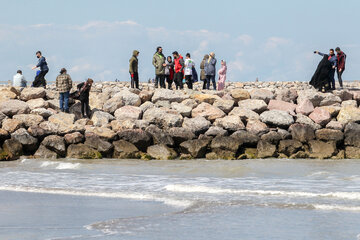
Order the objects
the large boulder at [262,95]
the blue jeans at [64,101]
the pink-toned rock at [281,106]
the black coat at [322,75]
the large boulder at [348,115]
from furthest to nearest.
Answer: the black coat at [322,75], the large boulder at [262,95], the pink-toned rock at [281,106], the blue jeans at [64,101], the large boulder at [348,115]

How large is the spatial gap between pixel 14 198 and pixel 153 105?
10.3 meters

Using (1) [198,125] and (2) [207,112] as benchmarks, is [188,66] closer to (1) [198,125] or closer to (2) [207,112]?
(2) [207,112]

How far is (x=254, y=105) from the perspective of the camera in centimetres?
2114

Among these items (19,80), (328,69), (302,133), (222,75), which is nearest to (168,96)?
(222,75)

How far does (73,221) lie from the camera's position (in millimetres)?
8914

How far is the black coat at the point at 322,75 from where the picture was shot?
23.2 m

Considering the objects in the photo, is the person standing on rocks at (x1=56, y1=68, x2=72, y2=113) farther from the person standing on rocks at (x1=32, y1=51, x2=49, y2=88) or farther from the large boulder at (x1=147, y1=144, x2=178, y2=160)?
the large boulder at (x1=147, y1=144, x2=178, y2=160)

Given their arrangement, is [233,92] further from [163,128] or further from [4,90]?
[4,90]

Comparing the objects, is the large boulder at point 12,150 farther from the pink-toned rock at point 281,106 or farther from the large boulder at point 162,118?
the pink-toned rock at point 281,106

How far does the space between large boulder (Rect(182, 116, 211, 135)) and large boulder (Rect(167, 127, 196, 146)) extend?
0.65ft

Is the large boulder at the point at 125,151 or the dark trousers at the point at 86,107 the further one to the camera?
the dark trousers at the point at 86,107

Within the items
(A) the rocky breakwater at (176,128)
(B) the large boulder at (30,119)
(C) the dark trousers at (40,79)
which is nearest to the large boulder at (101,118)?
(A) the rocky breakwater at (176,128)

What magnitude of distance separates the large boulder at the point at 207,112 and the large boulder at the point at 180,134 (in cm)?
114

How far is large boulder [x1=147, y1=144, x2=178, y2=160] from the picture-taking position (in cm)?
1880
